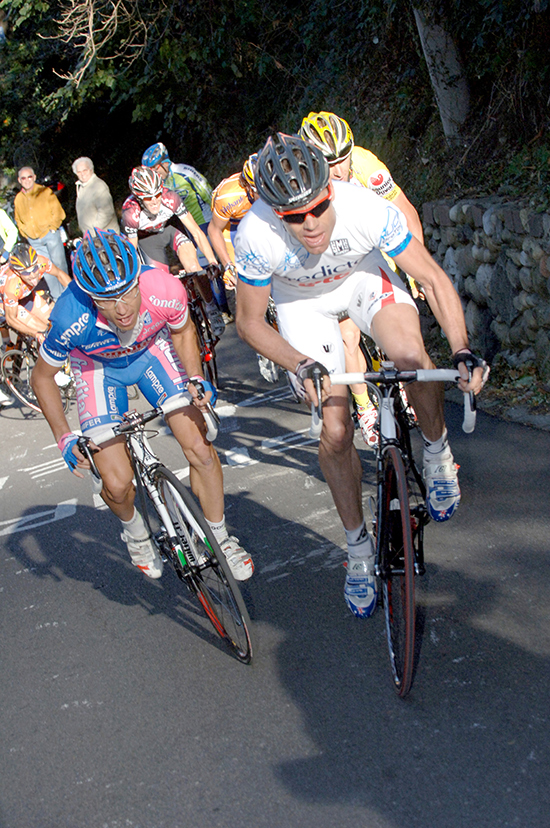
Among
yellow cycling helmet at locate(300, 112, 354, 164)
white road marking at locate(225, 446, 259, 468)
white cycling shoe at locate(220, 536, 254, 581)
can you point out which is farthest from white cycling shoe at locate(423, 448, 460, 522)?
white road marking at locate(225, 446, 259, 468)

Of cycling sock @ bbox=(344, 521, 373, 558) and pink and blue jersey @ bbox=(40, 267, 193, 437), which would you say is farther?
pink and blue jersey @ bbox=(40, 267, 193, 437)

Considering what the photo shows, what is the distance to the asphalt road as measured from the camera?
2.83m

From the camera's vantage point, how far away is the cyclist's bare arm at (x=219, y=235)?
7805 millimetres

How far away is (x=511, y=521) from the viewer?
4.48 meters

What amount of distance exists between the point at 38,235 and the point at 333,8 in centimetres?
633

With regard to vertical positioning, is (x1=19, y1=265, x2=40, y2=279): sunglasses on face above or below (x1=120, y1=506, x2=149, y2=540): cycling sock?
above

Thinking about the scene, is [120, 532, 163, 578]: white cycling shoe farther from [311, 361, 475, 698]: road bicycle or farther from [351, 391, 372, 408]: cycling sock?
[351, 391, 372, 408]: cycling sock

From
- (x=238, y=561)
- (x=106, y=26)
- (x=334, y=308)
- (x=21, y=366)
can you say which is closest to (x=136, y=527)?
(x=238, y=561)

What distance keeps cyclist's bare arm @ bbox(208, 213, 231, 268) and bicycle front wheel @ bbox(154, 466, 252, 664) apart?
425cm

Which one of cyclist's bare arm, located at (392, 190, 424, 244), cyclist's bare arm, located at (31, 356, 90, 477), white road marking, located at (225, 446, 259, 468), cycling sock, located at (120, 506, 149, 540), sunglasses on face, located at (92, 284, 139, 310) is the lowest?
white road marking, located at (225, 446, 259, 468)

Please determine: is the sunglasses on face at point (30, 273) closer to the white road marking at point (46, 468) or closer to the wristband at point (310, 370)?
the white road marking at point (46, 468)

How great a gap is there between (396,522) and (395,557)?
0.15m

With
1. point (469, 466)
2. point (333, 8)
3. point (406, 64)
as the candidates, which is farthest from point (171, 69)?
point (469, 466)

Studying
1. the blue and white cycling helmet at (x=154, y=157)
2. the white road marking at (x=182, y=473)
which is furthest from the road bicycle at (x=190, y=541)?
the blue and white cycling helmet at (x=154, y=157)
